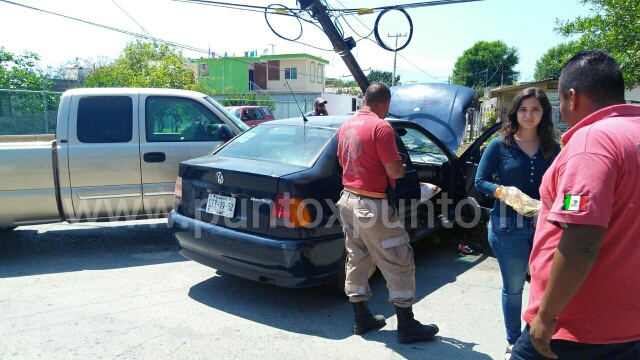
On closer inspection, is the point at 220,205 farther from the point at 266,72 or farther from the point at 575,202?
the point at 266,72

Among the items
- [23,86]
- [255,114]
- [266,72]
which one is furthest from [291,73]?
[23,86]

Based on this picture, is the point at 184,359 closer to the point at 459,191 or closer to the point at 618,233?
the point at 618,233

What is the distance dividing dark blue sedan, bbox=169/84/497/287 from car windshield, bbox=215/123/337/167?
0.01 m

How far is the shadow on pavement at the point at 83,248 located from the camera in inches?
198

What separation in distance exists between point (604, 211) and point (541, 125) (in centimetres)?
184

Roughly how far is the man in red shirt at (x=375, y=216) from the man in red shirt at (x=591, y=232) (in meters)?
1.48

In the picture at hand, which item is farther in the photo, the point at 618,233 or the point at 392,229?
the point at 392,229

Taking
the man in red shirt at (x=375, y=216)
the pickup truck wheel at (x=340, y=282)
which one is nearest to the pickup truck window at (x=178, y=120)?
the pickup truck wheel at (x=340, y=282)

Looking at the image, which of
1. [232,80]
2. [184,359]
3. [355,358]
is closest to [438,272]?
[355,358]

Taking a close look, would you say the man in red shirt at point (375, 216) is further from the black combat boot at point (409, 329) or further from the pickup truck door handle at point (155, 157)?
the pickup truck door handle at point (155, 157)

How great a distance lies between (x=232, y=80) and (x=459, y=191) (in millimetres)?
41588

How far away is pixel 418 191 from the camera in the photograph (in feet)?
15.2

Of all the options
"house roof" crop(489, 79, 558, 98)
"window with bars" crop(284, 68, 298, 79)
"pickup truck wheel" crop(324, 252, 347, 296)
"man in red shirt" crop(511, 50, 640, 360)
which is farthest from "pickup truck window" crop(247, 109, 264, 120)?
"window with bars" crop(284, 68, 298, 79)

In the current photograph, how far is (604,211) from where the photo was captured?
1505 mm
